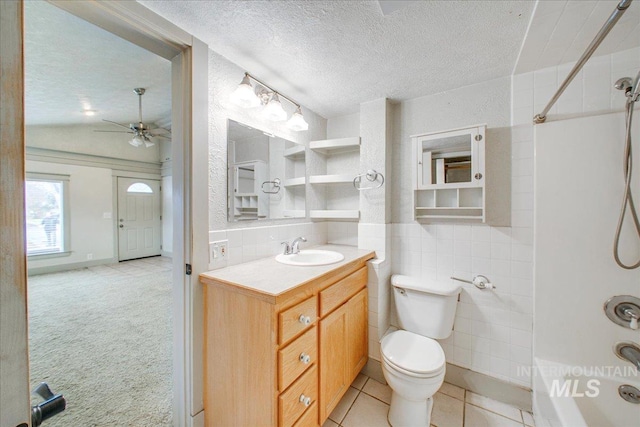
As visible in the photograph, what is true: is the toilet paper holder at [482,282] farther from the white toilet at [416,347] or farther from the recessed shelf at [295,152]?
the recessed shelf at [295,152]

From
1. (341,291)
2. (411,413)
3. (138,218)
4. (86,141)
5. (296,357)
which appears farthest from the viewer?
(138,218)

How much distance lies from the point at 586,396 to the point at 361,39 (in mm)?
2277

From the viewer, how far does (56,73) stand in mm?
2164

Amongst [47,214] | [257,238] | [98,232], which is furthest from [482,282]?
[47,214]

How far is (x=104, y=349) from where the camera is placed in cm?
203

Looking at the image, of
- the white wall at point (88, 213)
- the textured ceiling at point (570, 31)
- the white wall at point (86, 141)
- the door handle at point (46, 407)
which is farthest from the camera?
the white wall at point (88, 213)

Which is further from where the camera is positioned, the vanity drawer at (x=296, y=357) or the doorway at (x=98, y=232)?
the doorway at (x=98, y=232)

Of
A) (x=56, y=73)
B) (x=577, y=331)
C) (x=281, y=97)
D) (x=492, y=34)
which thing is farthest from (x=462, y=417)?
(x=56, y=73)

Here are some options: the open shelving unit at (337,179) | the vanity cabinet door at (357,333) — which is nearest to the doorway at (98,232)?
the vanity cabinet door at (357,333)

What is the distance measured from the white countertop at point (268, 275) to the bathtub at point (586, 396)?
47.8 inches

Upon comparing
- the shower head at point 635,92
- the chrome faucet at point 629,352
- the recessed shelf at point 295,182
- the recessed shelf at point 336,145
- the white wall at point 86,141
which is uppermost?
the white wall at point 86,141

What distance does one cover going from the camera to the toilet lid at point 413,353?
1321mm

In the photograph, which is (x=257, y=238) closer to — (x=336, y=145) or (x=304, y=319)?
(x=304, y=319)

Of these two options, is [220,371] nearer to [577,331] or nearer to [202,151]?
[202,151]
